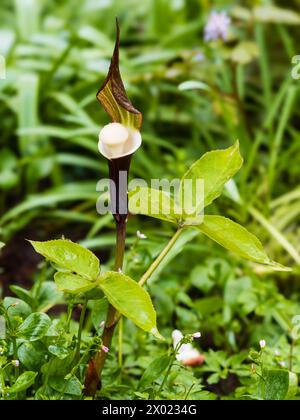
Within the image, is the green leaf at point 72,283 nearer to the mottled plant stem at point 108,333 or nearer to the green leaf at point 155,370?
the mottled plant stem at point 108,333

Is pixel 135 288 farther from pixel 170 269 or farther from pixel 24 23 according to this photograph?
pixel 24 23

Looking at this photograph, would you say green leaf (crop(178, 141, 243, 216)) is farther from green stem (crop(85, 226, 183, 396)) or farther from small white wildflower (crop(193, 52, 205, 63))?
small white wildflower (crop(193, 52, 205, 63))

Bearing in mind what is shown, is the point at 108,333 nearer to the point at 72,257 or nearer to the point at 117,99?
the point at 72,257

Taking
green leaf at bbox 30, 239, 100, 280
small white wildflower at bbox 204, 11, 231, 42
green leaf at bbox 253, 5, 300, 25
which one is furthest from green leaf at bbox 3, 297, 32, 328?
green leaf at bbox 253, 5, 300, 25

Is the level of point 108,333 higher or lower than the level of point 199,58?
lower

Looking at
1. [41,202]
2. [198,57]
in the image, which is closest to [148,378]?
[41,202]

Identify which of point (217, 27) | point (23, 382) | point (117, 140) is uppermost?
point (217, 27)

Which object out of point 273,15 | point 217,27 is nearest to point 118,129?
point 217,27

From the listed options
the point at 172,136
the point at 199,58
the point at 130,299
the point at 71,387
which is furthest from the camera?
the point at 172,136
